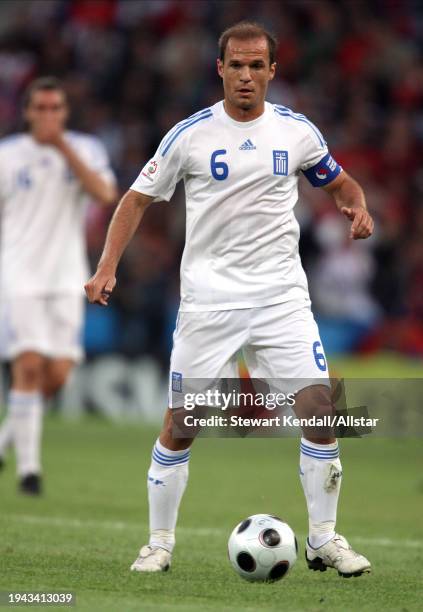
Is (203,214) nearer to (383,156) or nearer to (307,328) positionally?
(307,328)

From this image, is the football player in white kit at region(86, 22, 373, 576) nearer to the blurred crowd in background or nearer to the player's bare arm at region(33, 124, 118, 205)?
the player's bare arm at region(33, 124, 118, 205)

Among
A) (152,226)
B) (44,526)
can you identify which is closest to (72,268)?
(44,526)

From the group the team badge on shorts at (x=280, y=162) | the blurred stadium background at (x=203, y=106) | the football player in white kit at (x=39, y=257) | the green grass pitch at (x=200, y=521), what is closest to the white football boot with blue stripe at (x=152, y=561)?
the green grass pitch at (x=200, y=521)

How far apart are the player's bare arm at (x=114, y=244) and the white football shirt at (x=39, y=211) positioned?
3580 mm

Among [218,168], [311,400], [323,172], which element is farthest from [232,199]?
[311,400]

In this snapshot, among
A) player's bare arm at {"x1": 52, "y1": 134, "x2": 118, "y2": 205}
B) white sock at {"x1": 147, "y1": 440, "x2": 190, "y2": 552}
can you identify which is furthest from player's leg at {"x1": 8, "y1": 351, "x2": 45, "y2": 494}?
white sock at {"x1": 147, "y1": 440, "x2": 190, "y2": 552}

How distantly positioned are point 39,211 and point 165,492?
399cm

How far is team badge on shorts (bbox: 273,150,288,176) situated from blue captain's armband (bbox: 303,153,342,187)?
19 cm

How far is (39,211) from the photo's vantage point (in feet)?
31.4

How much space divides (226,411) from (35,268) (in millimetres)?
3621

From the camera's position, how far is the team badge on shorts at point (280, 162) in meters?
5.95

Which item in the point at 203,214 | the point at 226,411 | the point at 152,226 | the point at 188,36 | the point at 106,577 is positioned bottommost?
the point at 106,577

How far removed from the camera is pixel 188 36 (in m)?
17.0

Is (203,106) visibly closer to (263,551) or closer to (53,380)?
(53,380)
